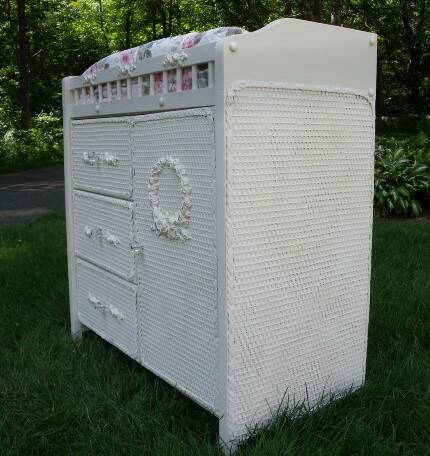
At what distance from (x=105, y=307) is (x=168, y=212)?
32.3 inches

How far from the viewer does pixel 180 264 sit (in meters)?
2.12

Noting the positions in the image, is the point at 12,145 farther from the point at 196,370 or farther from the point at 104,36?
the point at 196,370

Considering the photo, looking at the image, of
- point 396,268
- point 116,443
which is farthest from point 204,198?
point 396,268

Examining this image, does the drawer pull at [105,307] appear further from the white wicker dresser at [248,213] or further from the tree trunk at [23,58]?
the tree trunk at [23,58]

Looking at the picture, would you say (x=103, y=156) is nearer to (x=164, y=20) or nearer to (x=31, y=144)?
(x=31, y=144)

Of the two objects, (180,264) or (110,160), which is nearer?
(180,264)

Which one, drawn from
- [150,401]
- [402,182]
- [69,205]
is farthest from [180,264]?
[402,182]

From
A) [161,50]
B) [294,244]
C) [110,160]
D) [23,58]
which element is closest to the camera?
[294,244]

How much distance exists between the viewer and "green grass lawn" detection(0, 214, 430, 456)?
76.3 inches

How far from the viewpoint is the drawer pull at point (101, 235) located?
8.44 feet

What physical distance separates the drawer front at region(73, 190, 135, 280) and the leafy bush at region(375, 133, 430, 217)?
4.10 m

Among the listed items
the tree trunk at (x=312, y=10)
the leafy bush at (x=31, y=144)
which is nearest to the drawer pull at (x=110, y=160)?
the tree trunk at (x=312, y=10)

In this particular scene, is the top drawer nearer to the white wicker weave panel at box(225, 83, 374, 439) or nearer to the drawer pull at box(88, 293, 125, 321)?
the drawer pull at box(88, 293, 125, 321)

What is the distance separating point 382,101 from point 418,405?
14907 mm
